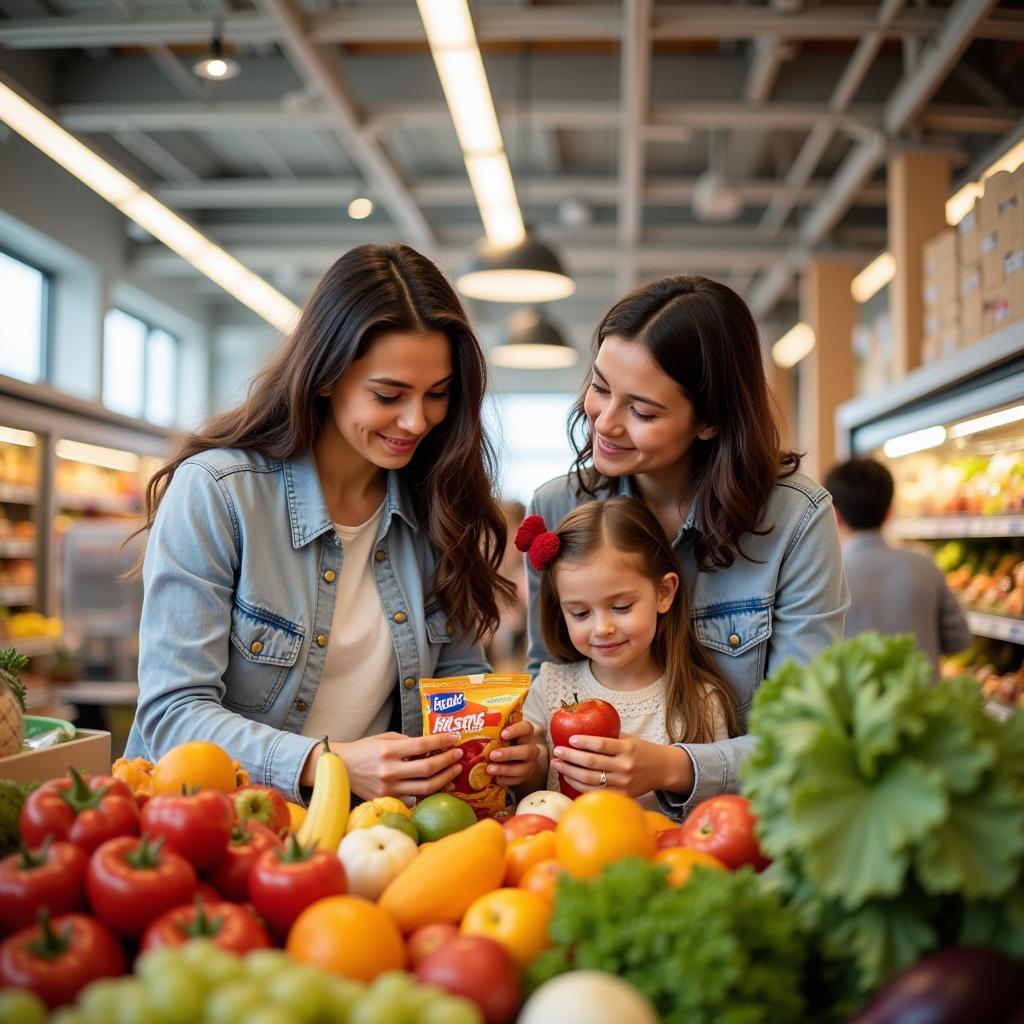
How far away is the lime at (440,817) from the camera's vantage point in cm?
159

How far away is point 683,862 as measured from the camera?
126cm

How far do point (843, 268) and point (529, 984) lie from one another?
9.15 meters

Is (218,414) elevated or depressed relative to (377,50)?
depressed

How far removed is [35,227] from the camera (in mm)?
8773

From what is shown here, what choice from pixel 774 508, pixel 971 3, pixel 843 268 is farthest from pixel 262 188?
pixel 774 508

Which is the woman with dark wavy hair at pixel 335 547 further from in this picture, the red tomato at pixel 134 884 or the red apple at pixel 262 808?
the red tomato at pixel 134 884

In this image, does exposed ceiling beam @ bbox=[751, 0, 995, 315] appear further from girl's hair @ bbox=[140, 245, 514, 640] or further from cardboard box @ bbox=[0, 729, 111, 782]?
cardboard box @ bbox=[0, 729, 111, 782]

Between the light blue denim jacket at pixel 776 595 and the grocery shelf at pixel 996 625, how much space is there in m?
2.43

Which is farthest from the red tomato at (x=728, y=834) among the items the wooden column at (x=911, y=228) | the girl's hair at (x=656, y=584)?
the wooden column at (x=911, y=228)

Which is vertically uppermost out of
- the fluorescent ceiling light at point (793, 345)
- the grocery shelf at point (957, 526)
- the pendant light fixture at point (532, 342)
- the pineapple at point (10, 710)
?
the fluorescent ceiling light at point (793, 345)

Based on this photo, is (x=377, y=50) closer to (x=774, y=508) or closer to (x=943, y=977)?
(x=774, y=508)

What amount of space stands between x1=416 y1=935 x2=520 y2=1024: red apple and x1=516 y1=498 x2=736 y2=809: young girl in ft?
3.44

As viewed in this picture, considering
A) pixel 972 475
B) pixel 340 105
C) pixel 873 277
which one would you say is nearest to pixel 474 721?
pixel 972 475

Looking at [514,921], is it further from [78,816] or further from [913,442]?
[913,442]
